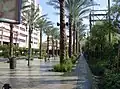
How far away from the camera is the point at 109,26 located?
23219mm

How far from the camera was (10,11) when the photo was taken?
7.69 meters

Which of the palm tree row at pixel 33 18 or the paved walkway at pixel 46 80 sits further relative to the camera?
the palm tree row at pixel 33 18

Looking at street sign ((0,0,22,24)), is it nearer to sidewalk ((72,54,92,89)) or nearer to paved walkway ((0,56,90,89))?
sidewalk ((72,54,92,89))

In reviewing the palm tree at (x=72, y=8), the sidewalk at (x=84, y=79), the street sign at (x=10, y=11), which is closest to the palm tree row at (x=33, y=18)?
the palm tree at (x=72, y=8)

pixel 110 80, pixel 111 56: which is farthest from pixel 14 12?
pixel 111 56

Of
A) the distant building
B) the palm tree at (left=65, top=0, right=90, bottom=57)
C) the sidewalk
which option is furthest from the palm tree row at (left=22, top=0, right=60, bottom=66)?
the sidewalk

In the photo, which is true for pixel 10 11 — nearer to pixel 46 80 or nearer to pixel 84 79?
pixel 84 79

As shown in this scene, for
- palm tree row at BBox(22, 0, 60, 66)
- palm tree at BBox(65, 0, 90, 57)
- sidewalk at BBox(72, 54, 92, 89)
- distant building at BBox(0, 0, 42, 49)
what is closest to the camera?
sidewalk at BBox(72, 54, 92, 89)

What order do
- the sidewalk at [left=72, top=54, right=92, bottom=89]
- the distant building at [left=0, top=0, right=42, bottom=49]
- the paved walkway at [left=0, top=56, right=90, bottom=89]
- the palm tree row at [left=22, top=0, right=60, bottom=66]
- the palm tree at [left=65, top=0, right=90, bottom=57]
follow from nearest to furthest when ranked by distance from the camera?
1. the sidewalk at [left=72, top=54, right=92, bottom=89]
2. the paved walkway at [left=0, top=56, right=90, bottom=89]
3. the palm tree at [left=65, top=0, right=90, bottom=57]
4. the palm tree row at [left=22, top=0, right=60, bottom=66]
5. the distant building at [left=0, top=0, right=42, bottom=49]

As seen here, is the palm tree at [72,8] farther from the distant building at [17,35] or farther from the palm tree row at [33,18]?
the distant building at [17,35]

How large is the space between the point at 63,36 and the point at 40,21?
45.6m

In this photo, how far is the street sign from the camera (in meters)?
7.54

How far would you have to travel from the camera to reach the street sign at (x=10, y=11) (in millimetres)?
7539

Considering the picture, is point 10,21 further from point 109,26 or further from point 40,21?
point 40,21
